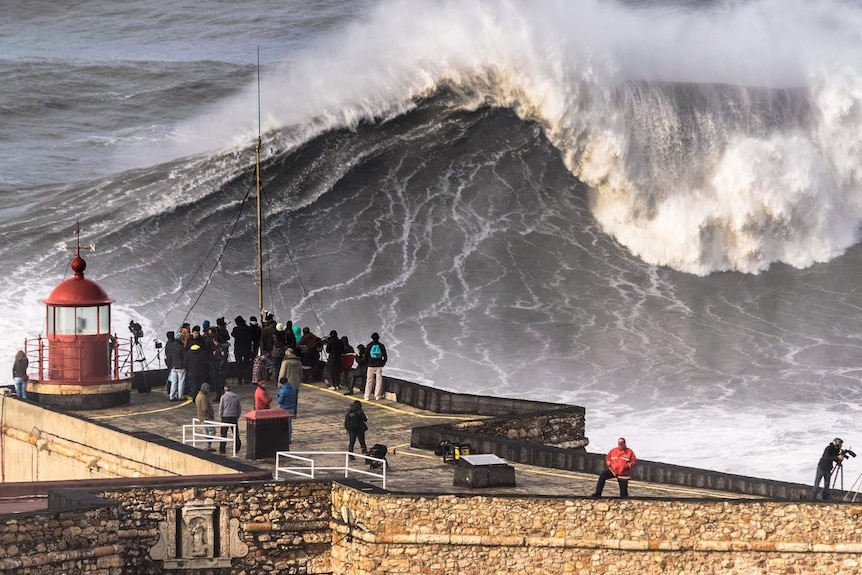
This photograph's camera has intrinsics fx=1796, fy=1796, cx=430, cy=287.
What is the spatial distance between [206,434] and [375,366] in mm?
3089

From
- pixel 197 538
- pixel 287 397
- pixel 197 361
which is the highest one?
pixel 197 361

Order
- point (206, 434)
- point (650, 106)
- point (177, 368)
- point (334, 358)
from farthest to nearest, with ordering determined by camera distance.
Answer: point (650, 106)
point (334, 358)
point (177, 368)
point (206, 434)

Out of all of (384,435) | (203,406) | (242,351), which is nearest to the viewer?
(203,406)

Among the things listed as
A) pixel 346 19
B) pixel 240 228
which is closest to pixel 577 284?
pixel 240 228

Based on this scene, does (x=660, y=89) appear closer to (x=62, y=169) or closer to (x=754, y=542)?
(x=62, y=169)

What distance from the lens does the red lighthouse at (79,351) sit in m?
21.8

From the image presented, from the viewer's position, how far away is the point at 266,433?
18547mm

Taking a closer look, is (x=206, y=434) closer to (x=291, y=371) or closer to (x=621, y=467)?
(x=291, y=371)

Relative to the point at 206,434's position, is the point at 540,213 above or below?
above

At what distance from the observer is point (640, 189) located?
3988 centimetres

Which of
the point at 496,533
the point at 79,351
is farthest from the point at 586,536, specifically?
the point at 79,351

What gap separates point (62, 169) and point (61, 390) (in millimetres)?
26138

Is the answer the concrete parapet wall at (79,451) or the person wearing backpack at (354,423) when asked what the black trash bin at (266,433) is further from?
the person wearing backpack at (354,423)

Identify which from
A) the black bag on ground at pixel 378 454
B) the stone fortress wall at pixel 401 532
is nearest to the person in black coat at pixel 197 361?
the black bag on ground at pixel 378 454
